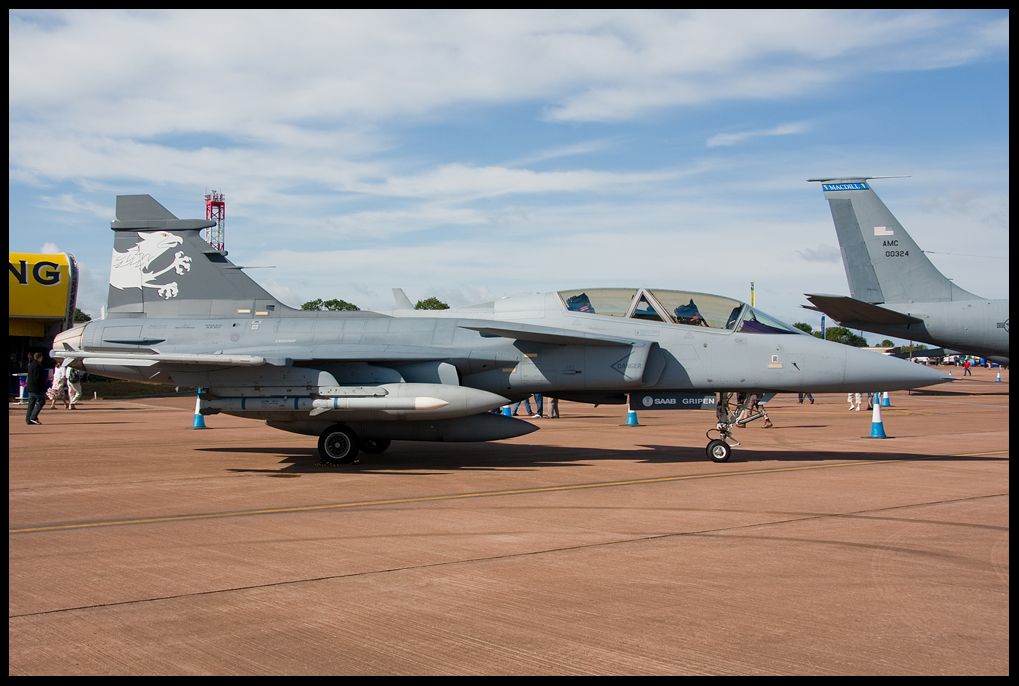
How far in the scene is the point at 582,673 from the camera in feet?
11.7

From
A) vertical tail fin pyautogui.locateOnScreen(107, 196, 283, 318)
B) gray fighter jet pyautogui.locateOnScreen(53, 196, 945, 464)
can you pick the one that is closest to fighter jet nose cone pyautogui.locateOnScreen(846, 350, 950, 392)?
gray fighter jet pyautogui.locateOnScreen(53, 196, 945, 464)

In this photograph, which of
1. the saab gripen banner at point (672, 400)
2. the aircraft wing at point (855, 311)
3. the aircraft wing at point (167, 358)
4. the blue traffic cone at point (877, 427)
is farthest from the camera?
the aircraft wing at point (855, 311)

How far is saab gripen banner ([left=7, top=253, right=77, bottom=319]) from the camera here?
32031 mm

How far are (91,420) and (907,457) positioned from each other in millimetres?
19178

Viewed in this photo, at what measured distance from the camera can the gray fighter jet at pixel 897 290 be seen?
27.6 metres

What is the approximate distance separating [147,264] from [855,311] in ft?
75.3

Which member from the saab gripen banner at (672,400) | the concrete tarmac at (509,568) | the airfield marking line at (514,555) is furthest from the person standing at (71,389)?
the airfield marking line at (514,555)

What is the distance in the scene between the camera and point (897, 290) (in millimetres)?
28219

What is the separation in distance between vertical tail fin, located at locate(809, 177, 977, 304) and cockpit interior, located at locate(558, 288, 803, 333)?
18354 mm

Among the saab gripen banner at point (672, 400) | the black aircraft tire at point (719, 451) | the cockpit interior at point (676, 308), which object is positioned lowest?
the black aircraft tire at point (719, 451)

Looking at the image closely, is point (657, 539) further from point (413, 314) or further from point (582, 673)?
point (413, 314)

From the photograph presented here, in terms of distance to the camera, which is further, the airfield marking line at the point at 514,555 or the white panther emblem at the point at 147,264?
the white panther emblem at the point at 147,264

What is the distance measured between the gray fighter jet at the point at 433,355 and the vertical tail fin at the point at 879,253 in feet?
59.5

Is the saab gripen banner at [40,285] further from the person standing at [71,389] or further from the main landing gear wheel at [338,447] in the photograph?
the main landing gear wheel at [338,447]
